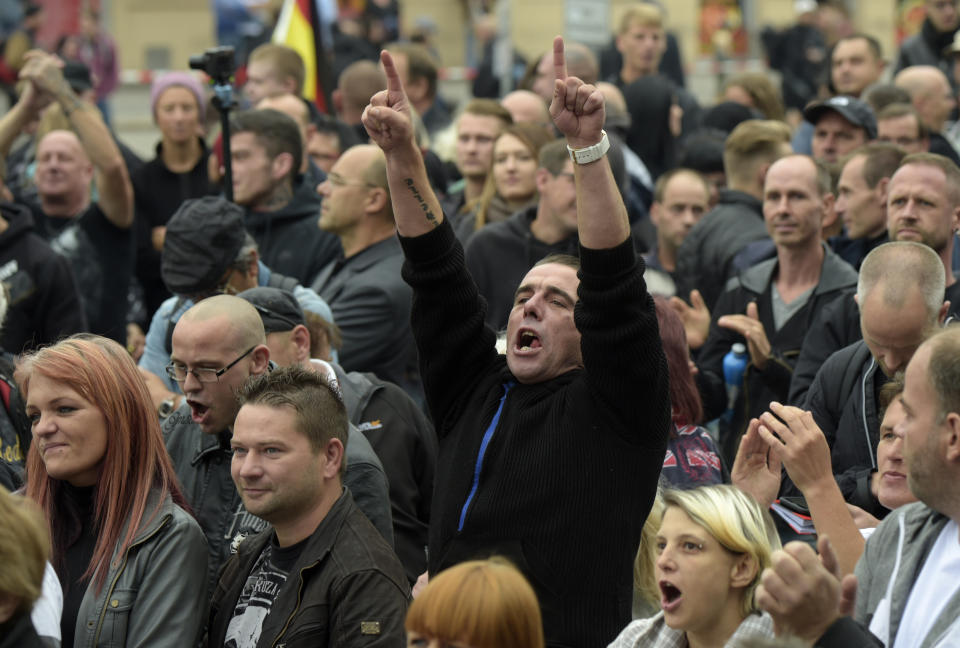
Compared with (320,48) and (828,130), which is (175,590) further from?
(320,48)

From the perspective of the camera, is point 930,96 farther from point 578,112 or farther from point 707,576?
point 707,576

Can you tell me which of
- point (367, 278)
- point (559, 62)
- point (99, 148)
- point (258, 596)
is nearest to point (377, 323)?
point (367, 278)

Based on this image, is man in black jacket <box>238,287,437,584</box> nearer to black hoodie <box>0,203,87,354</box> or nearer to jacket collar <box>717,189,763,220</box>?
black hoodie <box>0,203,87,354</box>

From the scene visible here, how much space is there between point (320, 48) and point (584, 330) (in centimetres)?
754

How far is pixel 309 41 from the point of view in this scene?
36.0 ft

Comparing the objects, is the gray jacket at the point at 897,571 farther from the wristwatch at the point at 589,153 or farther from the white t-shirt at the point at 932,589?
the wristwatch at the point at 589,153

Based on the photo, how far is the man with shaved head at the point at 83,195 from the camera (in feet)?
25.6

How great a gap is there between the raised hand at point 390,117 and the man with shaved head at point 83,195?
390cm

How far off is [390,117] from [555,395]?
0.90 meters

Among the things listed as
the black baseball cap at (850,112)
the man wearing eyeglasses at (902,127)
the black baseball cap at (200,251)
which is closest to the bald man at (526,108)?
the black baseball cap at (850,112)

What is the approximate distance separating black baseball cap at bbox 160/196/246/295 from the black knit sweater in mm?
2099

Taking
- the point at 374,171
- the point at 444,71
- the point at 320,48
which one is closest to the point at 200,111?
the point at 320,48

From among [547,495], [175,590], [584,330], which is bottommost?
[175,590]

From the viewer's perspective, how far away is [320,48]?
1102 cm
